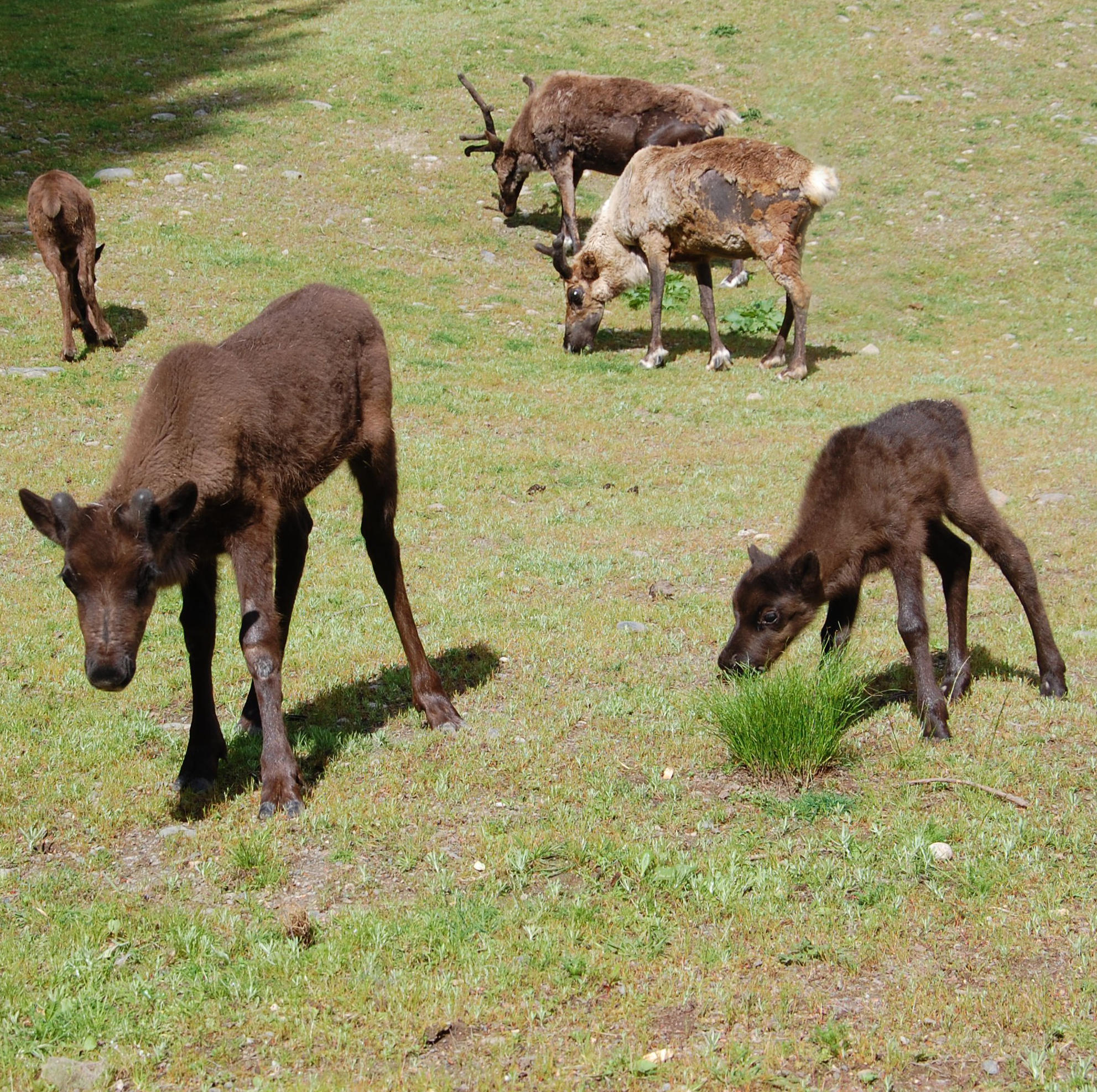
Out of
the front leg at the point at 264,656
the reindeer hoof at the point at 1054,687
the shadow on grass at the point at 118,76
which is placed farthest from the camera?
the shadow on grass at the point at 118,76

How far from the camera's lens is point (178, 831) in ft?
18.8

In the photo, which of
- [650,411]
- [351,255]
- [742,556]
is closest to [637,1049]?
[742,556]

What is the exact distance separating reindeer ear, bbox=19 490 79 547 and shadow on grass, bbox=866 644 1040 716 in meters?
4.56

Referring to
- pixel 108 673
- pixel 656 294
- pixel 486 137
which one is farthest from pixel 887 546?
pixel 486 137

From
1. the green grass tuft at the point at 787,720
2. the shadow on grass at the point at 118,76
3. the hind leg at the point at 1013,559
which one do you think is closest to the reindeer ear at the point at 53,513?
the green grass tuft at the point at 787,720

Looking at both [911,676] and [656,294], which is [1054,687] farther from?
[656,294]

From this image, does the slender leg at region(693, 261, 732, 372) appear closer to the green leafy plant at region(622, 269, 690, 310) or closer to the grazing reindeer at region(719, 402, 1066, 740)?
the green leafy plant at region(622, 269, 690, 310)

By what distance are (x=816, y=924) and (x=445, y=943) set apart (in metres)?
1.47

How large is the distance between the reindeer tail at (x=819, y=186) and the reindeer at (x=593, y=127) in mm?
4743

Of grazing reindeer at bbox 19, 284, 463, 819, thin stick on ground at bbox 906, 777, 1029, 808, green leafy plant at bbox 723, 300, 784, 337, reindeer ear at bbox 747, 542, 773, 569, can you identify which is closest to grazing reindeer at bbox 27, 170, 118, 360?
grazing reindeer at bbox 19, 284, 463, 819

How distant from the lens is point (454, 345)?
16766mm

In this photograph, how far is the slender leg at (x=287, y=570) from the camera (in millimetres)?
6930

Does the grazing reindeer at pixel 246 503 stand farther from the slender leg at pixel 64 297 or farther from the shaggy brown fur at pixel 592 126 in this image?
the shaggy brown fur at pixel 592 126

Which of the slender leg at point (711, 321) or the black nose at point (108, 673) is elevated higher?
the black nose at point (108, 673)
